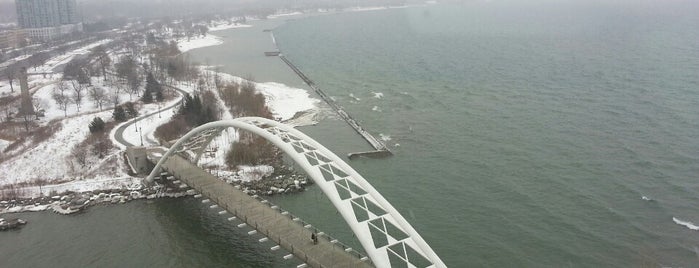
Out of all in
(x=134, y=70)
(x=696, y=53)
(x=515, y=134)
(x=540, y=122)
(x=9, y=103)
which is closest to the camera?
(x=515, y=134)

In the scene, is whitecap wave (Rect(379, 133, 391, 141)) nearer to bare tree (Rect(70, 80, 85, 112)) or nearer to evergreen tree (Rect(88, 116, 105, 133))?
evergreen tree (Rect(88, 116, 105, 133))

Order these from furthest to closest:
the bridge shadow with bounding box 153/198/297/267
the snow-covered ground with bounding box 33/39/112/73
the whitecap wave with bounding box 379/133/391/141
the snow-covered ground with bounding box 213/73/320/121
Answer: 1. the snow-covered ground with bounding box 33/39/112/73
2. the snow-covered ground with bounding box 213/73/320/121
3. the whitecap wave with bounding box 379/133/391/141
4. the bridge shadow with bounding box 153/198/297/267

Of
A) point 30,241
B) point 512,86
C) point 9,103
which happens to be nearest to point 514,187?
point 30,241

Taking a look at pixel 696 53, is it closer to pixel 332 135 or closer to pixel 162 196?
pixel 332 135

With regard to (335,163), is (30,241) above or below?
below

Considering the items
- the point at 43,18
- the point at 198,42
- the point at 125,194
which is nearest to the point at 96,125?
the point at 125,194

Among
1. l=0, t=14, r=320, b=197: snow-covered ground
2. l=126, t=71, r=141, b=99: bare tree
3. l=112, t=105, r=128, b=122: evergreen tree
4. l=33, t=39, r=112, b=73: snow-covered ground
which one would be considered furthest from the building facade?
l=112, t=105, r=128, b=122: evergreen tree
